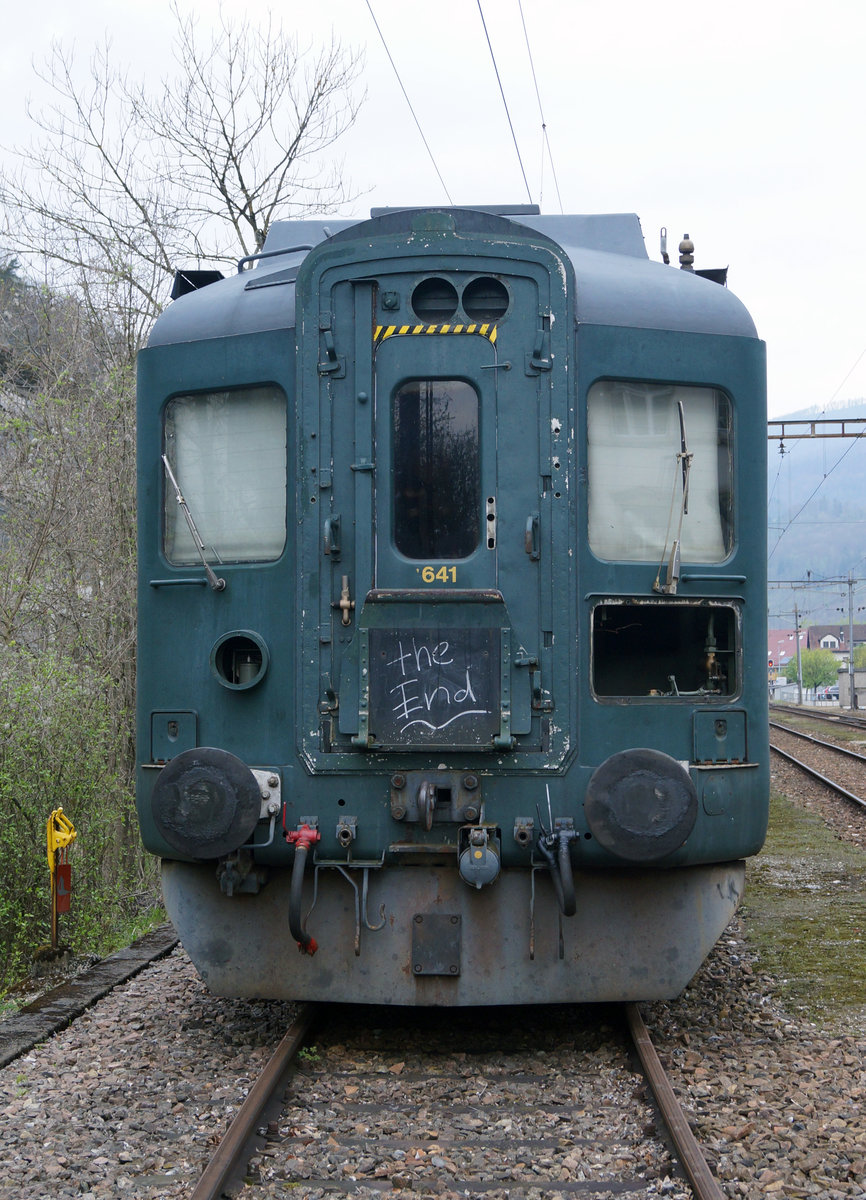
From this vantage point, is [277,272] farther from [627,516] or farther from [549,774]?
[549,774]

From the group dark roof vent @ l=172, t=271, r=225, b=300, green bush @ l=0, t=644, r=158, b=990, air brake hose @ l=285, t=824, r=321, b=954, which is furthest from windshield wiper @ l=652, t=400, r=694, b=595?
green bush @ l=0, t=644, r=158, b=990

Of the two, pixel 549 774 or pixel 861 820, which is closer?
pixel 549 774

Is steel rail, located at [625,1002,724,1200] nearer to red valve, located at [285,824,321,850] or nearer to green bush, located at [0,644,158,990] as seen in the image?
red valve, located at [285,824,321,850]

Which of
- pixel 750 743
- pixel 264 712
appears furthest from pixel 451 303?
pixel 750 743

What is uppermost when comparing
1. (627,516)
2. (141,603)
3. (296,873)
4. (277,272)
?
(277,272)

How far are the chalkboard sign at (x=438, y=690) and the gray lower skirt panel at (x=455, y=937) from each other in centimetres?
57

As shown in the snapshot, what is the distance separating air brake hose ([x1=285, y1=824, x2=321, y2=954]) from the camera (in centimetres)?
468

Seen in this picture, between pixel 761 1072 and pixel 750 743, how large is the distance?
4.16 feet

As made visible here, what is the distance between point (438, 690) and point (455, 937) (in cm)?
98

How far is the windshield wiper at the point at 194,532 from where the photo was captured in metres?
5.13

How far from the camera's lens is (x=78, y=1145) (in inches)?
161

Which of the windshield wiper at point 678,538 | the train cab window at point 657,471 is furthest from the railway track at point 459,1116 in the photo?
A: the train cab window at point 657,471

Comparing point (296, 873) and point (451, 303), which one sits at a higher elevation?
point (451, 303)

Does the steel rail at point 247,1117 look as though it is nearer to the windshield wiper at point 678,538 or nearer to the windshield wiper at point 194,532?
the windshield wiper at point 194,532
